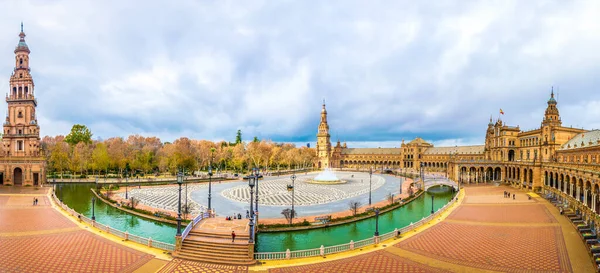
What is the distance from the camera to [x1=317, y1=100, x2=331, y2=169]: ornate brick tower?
126812mm

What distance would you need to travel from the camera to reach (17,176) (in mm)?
56031

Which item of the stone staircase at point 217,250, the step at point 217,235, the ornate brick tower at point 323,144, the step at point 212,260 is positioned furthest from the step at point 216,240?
the ornate brick tower at point 323,144

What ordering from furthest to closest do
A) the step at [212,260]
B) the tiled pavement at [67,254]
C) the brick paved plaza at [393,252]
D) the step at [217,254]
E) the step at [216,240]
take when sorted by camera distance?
1. the step at [216,240]
2. the step at [217,254]
3. the step at [212,260]
4. the brick paved plaza at [393,252]
5. the tiled pavement at [67,254]

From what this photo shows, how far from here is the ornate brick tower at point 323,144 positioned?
127m

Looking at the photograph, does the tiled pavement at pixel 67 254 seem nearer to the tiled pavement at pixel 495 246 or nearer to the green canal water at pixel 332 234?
the green canal water at pixel 332 234

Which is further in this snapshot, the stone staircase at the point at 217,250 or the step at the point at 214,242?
the step at the point at 214,242

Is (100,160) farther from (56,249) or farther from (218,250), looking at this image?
(218,250)

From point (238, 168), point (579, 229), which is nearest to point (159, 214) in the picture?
point (579, 229)

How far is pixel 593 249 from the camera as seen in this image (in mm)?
19781

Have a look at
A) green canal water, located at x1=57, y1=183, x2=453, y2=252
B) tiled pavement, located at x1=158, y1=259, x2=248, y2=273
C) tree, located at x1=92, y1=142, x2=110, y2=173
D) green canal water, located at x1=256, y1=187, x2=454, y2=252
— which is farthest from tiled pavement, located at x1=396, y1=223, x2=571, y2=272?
tree, located at x1=92, y1=142, x2=110, y2=173

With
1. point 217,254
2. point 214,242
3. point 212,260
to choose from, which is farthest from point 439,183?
point 212,260

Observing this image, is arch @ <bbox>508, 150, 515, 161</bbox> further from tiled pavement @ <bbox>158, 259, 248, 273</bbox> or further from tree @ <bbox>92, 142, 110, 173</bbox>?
tree @ <bbox>92, 142, 110, 173</bbox>

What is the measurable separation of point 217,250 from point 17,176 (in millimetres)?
56212

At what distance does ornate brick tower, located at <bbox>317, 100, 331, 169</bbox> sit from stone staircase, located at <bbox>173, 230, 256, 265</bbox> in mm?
104642
